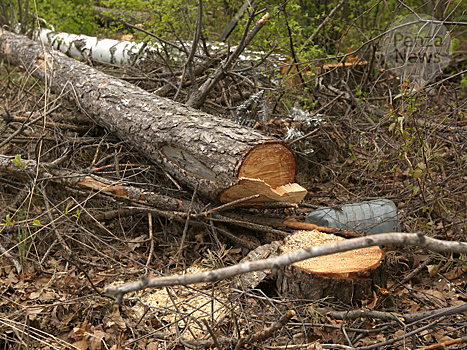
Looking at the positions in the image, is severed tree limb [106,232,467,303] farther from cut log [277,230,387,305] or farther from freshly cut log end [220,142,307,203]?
freshly cut log end [220,142,307,203]

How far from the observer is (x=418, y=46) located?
5941 mm

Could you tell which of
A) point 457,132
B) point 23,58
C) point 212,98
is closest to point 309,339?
point 457,132

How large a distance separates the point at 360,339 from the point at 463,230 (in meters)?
1.29

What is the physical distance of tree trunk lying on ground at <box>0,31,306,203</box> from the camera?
3.04 meters

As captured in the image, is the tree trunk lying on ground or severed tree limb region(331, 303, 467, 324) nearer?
severed tree limb region(331, 303, 467, 324)

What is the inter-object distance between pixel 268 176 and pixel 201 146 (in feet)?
1.90

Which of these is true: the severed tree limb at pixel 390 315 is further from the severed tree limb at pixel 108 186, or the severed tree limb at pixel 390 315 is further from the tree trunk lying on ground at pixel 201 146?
the severed tree limb at pixel 108 186

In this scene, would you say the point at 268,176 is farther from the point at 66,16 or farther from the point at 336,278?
the point at 66,16

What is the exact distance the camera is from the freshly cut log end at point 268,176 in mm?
3037

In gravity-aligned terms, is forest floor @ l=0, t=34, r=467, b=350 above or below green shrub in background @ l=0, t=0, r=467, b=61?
below

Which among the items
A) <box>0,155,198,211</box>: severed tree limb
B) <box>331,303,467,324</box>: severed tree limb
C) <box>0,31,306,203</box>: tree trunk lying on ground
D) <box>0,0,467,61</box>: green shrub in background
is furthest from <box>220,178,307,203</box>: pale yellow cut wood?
<box>0,0,467,61</box>: green shrub in background

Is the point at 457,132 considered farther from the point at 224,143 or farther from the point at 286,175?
the point at 224,143

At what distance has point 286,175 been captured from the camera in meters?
3.33

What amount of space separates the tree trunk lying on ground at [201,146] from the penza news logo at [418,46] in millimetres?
1084
